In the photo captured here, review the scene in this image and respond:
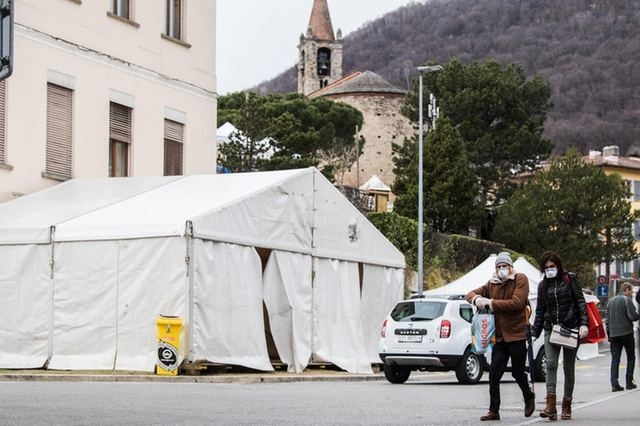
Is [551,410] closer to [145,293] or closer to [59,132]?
[145,293]

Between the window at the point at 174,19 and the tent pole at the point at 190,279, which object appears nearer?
the tent pole at the point at 190,279

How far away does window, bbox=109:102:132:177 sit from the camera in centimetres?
2883

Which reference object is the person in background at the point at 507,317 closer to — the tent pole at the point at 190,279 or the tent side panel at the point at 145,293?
the tent pole at the point at 190,279

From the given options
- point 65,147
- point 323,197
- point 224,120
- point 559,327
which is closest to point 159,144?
point 65,147

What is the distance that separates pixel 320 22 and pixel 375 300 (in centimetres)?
13750

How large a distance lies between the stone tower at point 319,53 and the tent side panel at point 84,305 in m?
141

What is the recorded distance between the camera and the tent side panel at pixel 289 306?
24359 mm

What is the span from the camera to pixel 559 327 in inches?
553

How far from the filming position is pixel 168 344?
21.0 meters

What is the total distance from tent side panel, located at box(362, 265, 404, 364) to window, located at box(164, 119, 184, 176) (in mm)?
6001

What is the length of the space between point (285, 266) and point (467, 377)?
419cm

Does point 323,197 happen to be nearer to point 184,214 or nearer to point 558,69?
point 184,214

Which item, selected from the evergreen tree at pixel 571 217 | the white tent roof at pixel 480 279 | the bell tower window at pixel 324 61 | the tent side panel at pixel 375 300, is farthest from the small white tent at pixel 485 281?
the bell tower window at pixel 324 61

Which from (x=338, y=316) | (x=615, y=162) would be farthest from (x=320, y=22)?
(x=338, y=316)
